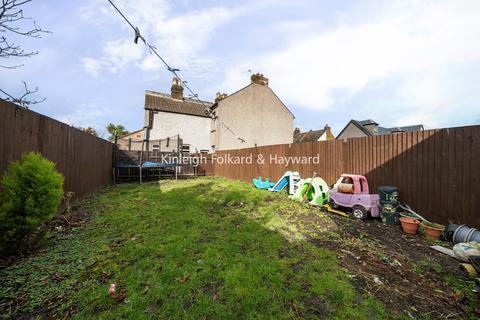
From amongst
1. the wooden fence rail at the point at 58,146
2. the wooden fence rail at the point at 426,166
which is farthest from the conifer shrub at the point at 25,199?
the wooden fence rail at the point at 426,166

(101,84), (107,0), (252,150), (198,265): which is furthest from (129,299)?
(252,150)

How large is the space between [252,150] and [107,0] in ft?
27.3

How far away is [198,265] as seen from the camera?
106 inches

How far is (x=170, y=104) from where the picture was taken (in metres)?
17.5

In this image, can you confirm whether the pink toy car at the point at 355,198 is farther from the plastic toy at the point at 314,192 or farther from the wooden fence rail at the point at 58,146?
the wooden fence rail at the point at 58,146

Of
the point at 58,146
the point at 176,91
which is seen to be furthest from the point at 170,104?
the point at 58,146

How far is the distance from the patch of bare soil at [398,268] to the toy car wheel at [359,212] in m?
0.56

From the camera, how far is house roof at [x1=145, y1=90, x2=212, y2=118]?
16483mm

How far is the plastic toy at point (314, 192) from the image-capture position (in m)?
5.86

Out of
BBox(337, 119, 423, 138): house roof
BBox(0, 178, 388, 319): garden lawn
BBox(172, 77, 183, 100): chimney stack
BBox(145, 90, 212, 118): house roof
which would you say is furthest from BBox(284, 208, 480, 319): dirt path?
BBox(337, 119, 423, 138): house roof

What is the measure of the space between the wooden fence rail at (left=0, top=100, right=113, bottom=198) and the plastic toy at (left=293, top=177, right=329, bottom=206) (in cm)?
653

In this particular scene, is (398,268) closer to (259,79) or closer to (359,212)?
(359,212)

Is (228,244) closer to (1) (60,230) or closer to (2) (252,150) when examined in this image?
(1) (60,230)

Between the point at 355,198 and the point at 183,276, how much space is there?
442 cm
